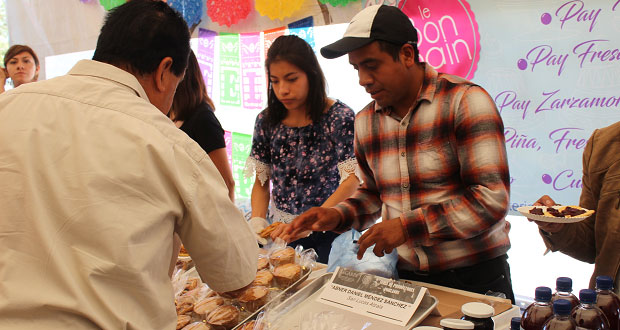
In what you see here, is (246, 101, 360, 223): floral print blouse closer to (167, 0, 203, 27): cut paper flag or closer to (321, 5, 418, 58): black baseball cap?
(321, 5, 418, 58): black baseball cap

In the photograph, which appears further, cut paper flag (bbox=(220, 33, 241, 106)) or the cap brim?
cut paper flag (bbox=(220, 33, 241, 106))

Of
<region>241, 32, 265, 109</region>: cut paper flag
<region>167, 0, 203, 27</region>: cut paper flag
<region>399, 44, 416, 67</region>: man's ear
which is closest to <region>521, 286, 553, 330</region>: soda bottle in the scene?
<region>399, 44, 416, 67</region>: man's ear

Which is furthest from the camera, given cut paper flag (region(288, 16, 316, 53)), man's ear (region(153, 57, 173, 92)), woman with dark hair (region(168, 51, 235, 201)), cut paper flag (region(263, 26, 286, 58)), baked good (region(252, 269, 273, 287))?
cut paper flag (region(263, 26, 286, 58))

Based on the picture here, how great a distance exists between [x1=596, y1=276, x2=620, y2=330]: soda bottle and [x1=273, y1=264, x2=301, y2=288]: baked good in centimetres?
86

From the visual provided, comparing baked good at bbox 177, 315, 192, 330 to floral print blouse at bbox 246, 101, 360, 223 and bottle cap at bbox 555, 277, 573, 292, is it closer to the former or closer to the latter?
bottle cap at bbox 555, 277, 573, 292

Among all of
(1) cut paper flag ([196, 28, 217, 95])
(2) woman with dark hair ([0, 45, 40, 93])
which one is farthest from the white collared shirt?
(2) woman with dark hair ([0, 45, 40, 93])

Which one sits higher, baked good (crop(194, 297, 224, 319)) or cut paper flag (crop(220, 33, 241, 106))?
cut paper flag (crop(220, 33, 241, 106))

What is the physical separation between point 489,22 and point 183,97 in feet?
4.99

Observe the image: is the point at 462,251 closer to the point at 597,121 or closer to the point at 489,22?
the point at 597,121

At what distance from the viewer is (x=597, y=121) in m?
2.23

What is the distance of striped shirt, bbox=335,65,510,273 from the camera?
58.4 inches

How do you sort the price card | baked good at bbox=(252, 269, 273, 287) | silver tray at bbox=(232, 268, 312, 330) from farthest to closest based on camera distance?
baked good at bbox=(252, 269, 273, 287), silver tray at bbox=(232, 268, 312, 330), the price card

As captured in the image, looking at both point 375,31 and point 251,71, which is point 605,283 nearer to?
point 375,31

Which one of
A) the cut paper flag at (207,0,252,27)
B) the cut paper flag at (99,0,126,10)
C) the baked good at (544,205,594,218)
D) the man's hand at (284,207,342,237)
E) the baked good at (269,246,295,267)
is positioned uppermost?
the cut paper flag at (99,0,126,10)
